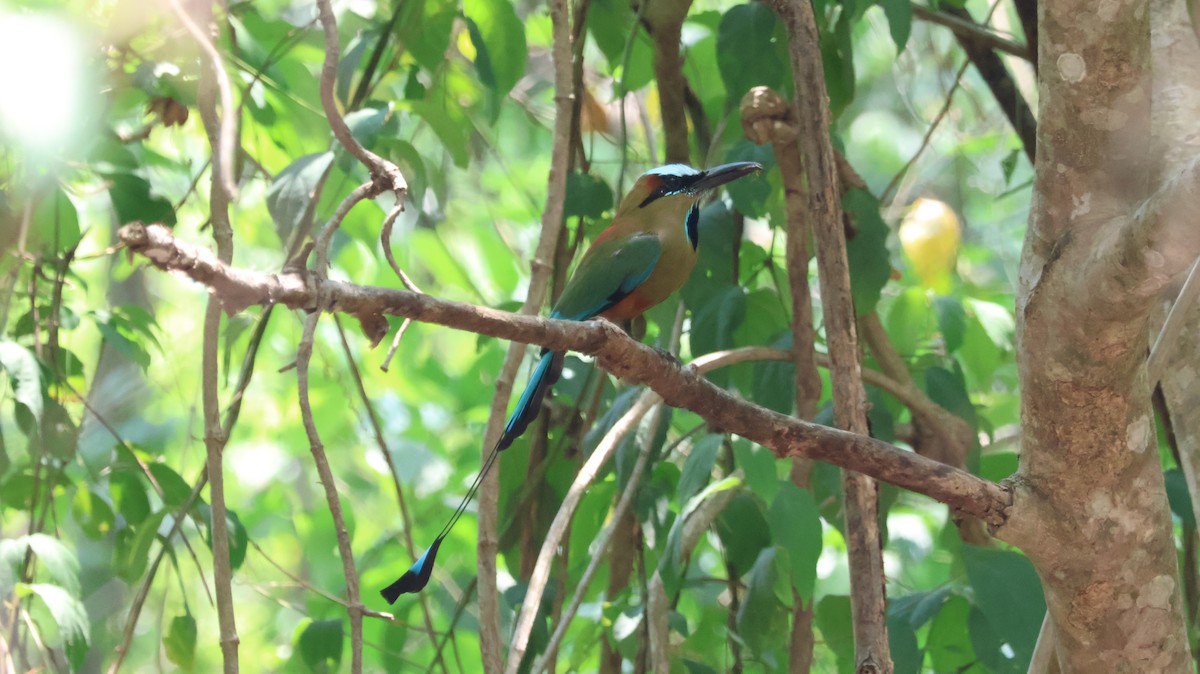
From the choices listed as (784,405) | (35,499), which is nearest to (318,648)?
(35,499)

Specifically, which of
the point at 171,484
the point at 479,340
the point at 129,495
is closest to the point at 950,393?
the point at 479,340

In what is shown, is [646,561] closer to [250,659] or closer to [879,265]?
[879,265]

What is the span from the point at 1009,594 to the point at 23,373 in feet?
6.55

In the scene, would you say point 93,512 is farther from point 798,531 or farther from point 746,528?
point 798,531

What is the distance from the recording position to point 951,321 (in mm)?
2744

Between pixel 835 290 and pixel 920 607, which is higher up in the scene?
pixel 835 290

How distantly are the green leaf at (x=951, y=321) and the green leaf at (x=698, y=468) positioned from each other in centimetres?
80

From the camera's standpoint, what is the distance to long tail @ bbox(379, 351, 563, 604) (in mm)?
1901

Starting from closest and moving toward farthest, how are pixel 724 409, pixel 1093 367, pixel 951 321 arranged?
pixel 1093 367
pixel 724 409
pixel 951 321

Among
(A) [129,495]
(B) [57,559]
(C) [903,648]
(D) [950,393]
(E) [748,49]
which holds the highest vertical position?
(E) [748,49]

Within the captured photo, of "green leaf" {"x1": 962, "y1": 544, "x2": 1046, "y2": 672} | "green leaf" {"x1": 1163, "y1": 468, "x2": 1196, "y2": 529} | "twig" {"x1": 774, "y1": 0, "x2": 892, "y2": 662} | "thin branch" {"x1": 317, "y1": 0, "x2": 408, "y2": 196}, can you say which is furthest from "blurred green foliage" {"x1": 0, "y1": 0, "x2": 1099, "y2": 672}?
"thin branch" {"x1": 317, "y1": 0, "x2": 408, "y2": 196}

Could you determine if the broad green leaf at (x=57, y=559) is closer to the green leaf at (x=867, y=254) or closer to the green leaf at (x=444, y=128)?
the green leaf at (x=444, y=128)

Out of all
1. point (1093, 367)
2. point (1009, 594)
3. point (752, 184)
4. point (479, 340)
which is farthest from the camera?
point (479, 340)

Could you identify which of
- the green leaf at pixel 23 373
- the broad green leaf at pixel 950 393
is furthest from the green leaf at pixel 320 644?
the broad green leaf at pixel 950 393
